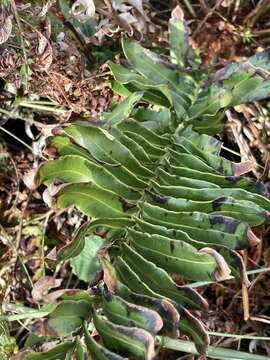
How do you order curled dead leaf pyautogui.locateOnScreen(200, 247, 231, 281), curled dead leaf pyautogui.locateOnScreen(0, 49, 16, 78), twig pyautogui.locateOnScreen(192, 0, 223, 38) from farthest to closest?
twig pyautogui.locateOnScreen(192, 0, 223, 38) < curled dead leaf pyautogui.locateOnScreen(0, 49, 16, 78) < curled dead leaf pyautogui.locateOnScreen(200, 247, 231, 281)

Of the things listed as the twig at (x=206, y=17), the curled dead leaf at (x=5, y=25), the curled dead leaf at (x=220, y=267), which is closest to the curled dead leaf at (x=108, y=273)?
the curled dead leaf at (x=220, y=267)

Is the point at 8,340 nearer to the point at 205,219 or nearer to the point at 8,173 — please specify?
the point at 8,173

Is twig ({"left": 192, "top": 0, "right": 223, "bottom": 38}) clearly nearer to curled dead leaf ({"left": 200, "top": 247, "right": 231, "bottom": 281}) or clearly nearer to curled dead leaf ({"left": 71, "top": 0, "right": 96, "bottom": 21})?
curled dead leaf ({"left": 71, "top": 0, "right": 96, "bottom": 21})

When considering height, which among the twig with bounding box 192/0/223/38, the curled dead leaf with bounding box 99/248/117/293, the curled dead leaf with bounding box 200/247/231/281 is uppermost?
the twig with bounding box 192/0/223/38

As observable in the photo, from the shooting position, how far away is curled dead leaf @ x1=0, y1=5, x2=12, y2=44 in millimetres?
1213

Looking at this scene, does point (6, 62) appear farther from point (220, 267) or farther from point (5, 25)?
point (220, 267)

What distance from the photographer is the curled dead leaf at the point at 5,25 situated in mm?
1213

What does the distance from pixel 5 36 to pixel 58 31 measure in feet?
0.88

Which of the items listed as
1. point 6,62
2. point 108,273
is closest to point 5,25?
point 6,62

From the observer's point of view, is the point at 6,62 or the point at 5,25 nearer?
the point at 5,25

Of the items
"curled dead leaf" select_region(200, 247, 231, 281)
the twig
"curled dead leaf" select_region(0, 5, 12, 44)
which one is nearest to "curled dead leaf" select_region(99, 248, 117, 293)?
"curled dead leaf" select_region(200, 247, 231, 281)

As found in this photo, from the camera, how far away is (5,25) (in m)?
1.22

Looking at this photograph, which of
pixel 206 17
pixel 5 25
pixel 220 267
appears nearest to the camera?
pixel 220 267

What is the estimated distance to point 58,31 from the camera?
1.46 metres
